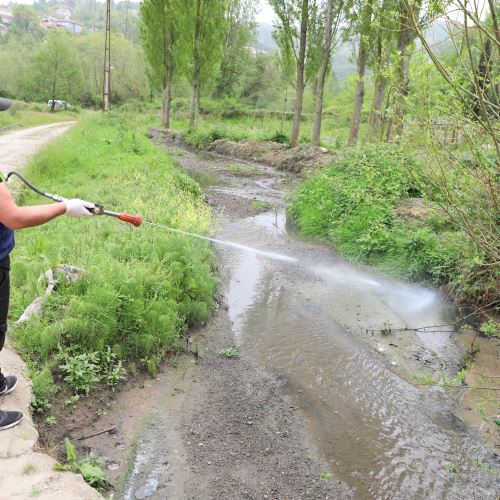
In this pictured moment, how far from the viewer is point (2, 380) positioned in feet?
12.5

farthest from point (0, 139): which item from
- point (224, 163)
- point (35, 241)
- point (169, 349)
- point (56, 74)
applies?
point (56, 74)

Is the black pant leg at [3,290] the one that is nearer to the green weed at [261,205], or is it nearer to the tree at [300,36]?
the green weed at [261,205]

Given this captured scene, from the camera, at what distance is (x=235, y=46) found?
4556 centimetres

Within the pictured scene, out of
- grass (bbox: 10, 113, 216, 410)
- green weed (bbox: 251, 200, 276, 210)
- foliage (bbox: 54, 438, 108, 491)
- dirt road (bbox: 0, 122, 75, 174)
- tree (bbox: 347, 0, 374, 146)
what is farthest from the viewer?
tree (bbox: 347, 0, 374, 146)

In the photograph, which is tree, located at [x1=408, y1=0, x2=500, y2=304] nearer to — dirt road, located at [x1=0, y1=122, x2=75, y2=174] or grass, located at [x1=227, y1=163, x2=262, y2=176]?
dirt road, located at [x1=0, y1=122, x2=75, y2=174]

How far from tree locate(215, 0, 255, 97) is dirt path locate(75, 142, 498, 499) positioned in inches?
1574

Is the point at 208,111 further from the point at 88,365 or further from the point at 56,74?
the point at 88,365

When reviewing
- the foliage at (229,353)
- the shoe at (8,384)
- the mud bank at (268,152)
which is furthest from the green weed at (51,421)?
the mud bank at (268,152)

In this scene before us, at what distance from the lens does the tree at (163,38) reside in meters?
30.2

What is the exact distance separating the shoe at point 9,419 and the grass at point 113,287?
0.45m

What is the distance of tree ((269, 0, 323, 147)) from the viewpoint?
21.6 metres

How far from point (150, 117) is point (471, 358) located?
1465 inches

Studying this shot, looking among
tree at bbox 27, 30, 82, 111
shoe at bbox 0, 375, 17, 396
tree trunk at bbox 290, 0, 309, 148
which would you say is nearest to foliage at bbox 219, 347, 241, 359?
→ shoe at bbox 0, 375, 17, 396

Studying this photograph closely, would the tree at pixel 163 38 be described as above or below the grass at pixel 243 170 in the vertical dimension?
above
